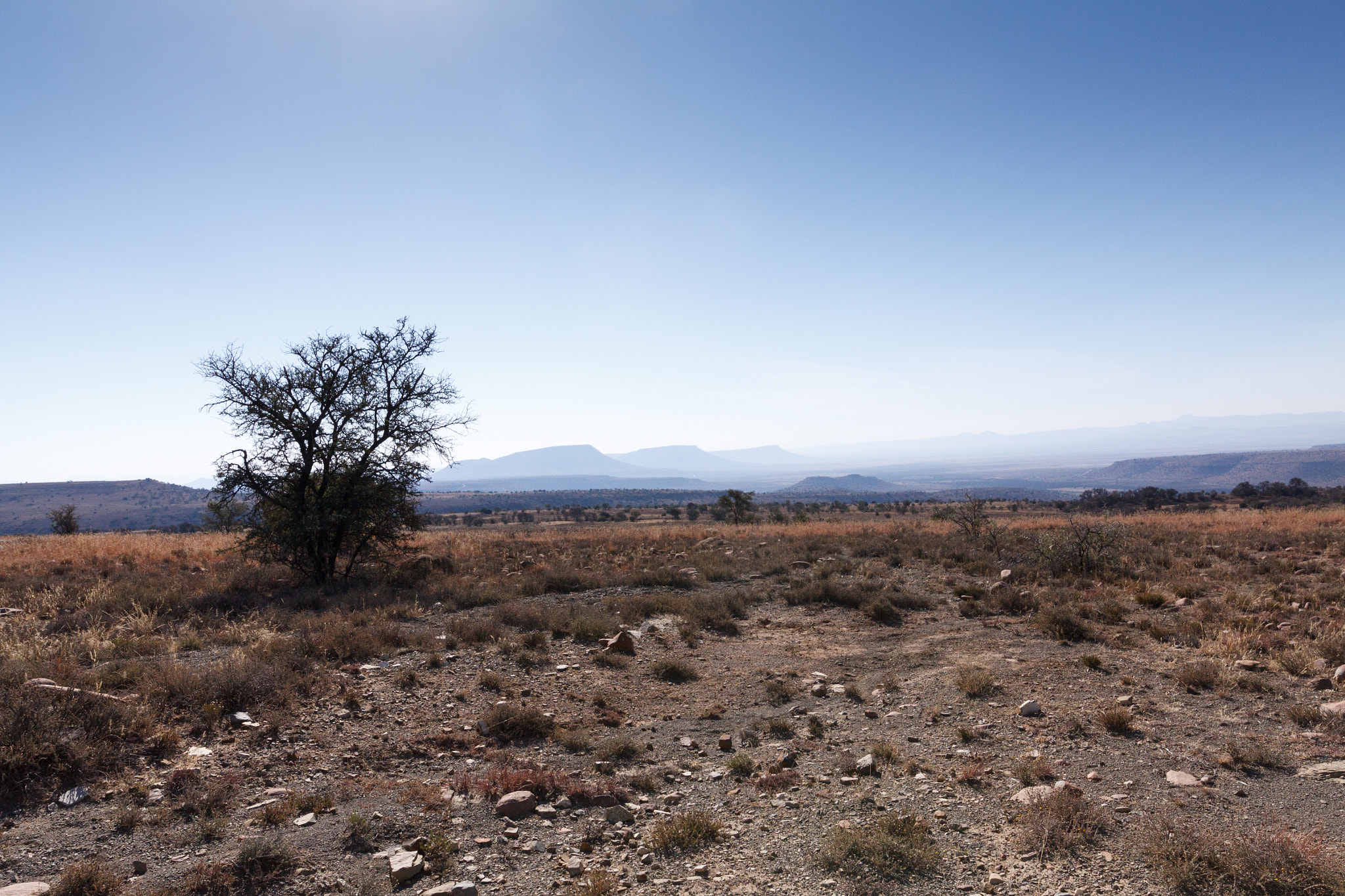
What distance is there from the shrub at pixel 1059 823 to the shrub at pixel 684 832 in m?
2.74

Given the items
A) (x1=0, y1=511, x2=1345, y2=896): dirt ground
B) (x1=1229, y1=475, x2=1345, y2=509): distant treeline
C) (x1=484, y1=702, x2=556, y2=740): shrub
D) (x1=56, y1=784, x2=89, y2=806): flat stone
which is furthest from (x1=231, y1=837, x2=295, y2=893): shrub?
(x1=1229, y1=475, x2=1345, y2=509): distant treeline

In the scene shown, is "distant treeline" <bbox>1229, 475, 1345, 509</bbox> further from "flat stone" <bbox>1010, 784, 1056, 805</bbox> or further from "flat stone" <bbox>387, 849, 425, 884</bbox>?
"flat stone" <bbox>387, 849, 425, 884</bbox>

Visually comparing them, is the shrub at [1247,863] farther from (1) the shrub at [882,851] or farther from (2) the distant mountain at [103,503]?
(2) the distant mountain at [103,503]

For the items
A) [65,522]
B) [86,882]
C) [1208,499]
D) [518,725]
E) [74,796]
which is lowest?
[1208,499]

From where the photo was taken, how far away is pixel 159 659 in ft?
32.2

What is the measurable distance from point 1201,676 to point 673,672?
7.88 m

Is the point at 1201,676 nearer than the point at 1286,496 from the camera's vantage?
Yes

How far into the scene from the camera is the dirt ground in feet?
17.2

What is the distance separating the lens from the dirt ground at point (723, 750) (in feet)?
17.2

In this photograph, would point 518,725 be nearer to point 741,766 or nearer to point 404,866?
point 741,766

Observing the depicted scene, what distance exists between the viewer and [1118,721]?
769 centimetres

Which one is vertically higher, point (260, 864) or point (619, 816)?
point (260, 864)

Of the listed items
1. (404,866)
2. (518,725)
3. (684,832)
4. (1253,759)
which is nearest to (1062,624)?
(1253,759)

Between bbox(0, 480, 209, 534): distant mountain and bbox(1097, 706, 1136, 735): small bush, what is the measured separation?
136m
